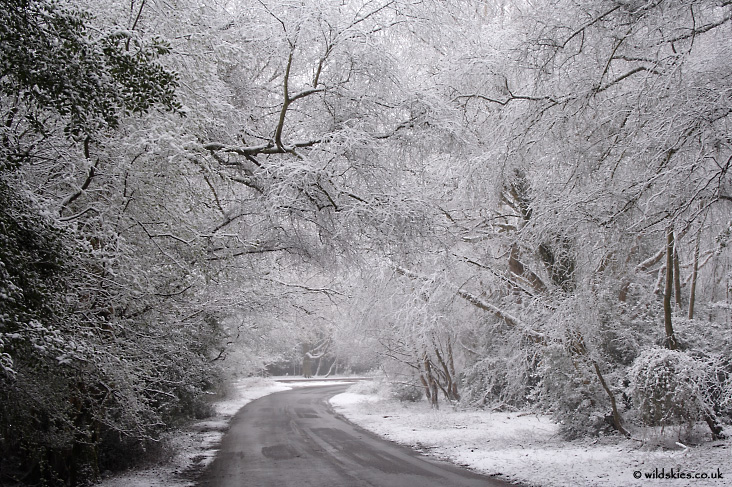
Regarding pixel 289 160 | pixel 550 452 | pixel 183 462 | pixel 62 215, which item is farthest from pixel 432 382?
pixel 62 215

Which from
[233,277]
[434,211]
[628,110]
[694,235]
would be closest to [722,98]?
[628,110]

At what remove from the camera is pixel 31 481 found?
696 cm

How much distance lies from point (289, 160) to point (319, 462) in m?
6.70

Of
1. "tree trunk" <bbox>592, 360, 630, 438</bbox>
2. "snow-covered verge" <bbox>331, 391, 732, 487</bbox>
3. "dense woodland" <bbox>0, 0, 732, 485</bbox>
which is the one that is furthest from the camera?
"tree trunk" <bbox>592, 360, 630, 438</bbox>

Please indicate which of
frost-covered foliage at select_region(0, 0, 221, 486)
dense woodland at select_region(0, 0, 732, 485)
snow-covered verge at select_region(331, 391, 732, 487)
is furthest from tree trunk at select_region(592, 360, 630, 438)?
frost-covered foliage at select_region(0, 0, 221, 486)

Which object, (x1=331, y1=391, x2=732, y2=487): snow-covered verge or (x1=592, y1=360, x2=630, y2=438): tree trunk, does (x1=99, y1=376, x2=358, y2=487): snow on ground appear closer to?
(x1=331, y1=391, x2=732, y2=487): snow-covered verge

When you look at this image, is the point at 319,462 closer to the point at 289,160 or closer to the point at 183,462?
the point at 183,462

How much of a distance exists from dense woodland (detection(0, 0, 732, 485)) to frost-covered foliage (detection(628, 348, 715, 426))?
0.12ft

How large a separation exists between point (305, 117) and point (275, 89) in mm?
580

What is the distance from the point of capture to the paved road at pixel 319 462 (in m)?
8.09

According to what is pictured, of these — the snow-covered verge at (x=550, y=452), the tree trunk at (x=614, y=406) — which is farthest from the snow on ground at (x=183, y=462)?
the tree trunk at (x=614, y=406)

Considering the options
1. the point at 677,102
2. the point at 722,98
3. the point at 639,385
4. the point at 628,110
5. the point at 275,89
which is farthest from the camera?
the point at 639,385

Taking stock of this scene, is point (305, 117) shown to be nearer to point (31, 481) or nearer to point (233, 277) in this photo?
point (233, 277)

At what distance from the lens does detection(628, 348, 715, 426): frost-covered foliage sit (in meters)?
7.98
